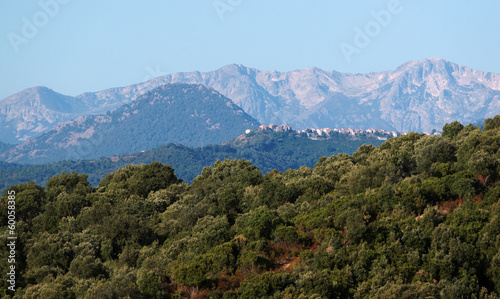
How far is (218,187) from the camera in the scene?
87.8 metres

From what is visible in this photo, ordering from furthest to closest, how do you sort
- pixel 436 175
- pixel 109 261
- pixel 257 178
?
pixel 257 178 < pixel 436 175 < pixel 109 261

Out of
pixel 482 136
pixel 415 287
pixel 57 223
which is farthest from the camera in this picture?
pixel 57 223

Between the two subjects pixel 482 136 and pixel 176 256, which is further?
pixel 482 136

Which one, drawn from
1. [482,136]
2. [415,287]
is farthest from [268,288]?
[482,136]

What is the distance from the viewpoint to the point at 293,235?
5269 centimetres

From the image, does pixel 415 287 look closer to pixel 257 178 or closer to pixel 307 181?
pixel 307 181

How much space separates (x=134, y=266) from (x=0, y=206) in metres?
27.8

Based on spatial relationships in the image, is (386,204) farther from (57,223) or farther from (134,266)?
(57,223)

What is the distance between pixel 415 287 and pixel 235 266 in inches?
617

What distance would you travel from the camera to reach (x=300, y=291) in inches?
1673

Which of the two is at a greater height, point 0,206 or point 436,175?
point 0,206

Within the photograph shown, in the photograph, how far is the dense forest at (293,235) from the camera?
145 feet

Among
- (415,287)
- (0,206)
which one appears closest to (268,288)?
(415,287)

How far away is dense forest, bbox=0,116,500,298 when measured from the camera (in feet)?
145
